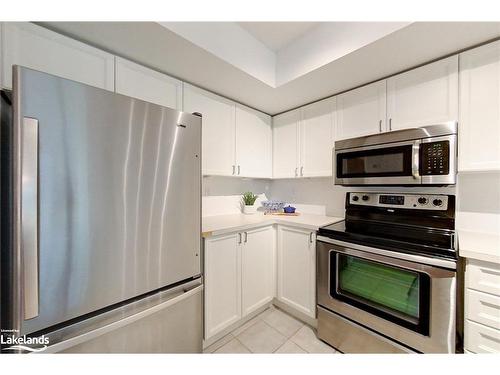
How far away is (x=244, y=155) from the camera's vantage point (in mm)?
2176

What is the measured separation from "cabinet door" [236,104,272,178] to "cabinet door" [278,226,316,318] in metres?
0.75

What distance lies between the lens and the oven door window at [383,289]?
114 cm

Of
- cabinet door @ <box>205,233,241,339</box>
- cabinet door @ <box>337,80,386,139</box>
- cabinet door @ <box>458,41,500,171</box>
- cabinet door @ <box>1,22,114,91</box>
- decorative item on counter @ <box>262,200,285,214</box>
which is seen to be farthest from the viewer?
decorative item on counter @ <box>262,200,285,214</box>

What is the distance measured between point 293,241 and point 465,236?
117 centimetres

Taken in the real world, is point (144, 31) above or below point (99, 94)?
above

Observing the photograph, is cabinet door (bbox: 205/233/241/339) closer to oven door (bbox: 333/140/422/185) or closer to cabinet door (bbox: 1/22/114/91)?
oven door (bbox: 333/140/422/185)

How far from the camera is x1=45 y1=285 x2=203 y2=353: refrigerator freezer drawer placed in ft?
2.65

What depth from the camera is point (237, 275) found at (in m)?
1.65

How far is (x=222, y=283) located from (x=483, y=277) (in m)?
1.54

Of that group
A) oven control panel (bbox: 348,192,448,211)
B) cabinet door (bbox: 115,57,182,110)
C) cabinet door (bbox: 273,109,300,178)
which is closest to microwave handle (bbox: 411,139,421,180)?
oven control panel (bbox: 348,192,448,211)

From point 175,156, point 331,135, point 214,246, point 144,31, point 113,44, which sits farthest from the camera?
point 331,135

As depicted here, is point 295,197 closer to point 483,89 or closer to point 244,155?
point 244,155

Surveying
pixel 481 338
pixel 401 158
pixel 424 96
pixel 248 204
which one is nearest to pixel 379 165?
pixel 401 158
